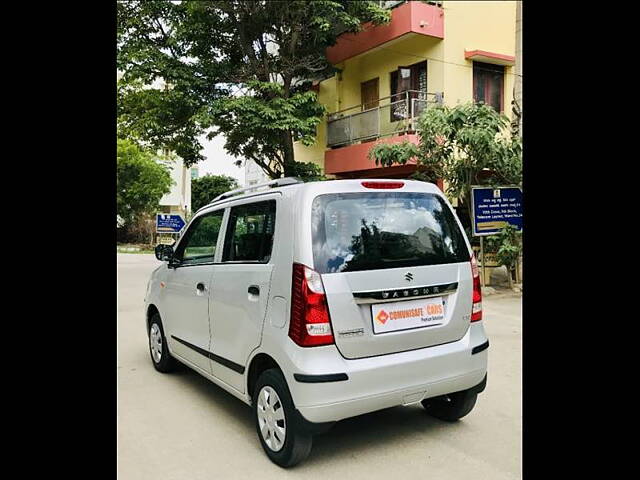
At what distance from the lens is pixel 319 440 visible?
3.77 metres

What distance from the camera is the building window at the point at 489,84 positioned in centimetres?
1585

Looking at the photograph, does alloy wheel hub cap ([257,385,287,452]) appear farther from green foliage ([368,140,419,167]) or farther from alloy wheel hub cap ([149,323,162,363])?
green foliage ([368,140,419,167])

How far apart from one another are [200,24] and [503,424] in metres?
14.4

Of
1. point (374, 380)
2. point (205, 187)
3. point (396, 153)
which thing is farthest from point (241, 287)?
point (205, 187)

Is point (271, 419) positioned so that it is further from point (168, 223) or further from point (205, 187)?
point (205, 187)

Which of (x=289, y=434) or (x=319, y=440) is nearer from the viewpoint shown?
(x=289, y=434)

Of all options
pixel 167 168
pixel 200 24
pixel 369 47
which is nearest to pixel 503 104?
pixel 369 47

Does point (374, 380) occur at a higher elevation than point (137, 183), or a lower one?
lower

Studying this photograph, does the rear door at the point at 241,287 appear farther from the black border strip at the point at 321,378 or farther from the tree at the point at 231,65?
the tree at the point at 231,65

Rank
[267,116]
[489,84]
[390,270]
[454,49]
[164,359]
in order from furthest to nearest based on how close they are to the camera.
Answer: [489,84] → [454,49] → [267,116] → [164,359] → [390,270]

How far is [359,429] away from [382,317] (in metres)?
1.16

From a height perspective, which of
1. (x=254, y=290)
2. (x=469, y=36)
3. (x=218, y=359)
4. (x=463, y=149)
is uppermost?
(x=469, y=36)

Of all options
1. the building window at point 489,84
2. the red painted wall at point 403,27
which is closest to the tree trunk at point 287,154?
the red painted wall at point 403,27
